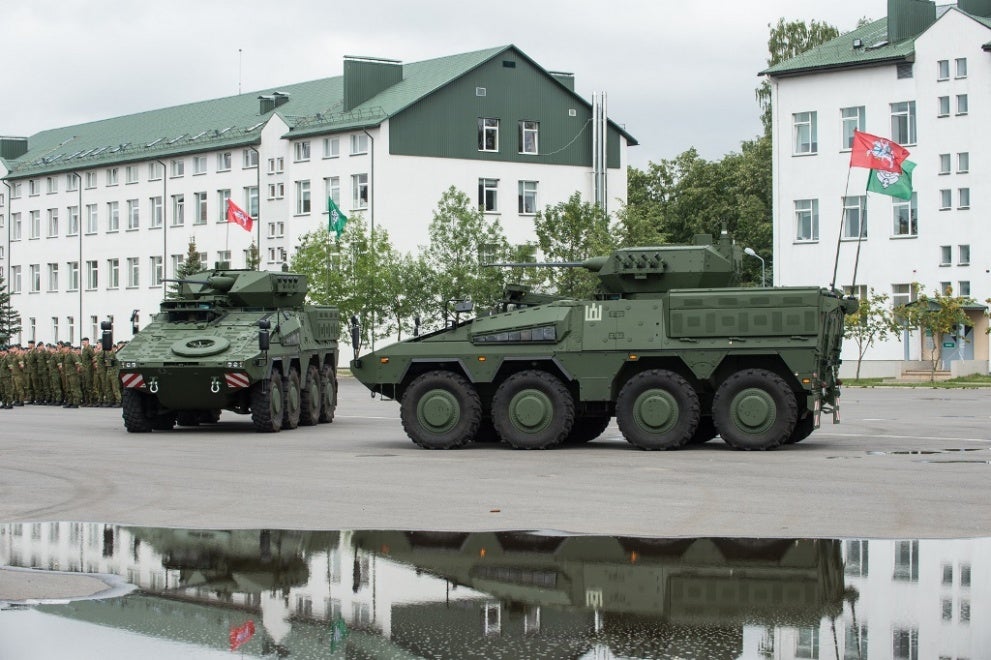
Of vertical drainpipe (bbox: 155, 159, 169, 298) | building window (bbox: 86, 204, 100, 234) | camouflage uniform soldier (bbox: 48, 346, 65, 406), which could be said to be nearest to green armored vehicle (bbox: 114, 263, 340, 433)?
camouflage uniform soldier (bbox: 48, 346, 65, 406)

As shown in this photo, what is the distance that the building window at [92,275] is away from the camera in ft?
266

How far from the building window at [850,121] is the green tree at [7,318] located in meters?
41.1

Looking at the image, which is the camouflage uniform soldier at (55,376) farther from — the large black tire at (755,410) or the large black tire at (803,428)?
the large black tire at (755,410)

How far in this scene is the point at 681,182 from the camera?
271ft

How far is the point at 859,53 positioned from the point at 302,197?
84.1ft

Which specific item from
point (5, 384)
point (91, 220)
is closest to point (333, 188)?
point (91, 220)

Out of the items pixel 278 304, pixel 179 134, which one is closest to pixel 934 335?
pixel 278 304

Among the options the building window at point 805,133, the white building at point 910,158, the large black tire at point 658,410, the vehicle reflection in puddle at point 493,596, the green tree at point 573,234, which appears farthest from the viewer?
the building window at point 805,133

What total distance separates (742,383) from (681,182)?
64.3m

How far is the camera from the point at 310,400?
26938 millimetres

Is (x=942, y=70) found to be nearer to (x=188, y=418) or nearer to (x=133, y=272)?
(x=188, y=418)

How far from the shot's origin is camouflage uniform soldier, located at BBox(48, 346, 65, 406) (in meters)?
35.0

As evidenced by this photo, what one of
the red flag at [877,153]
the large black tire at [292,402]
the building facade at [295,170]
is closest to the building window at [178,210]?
the building facade at [295,170]

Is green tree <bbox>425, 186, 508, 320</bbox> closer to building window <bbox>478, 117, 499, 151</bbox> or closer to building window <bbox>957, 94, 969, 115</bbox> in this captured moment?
building window <bbox>478, 117, 499, 151</bbox>
